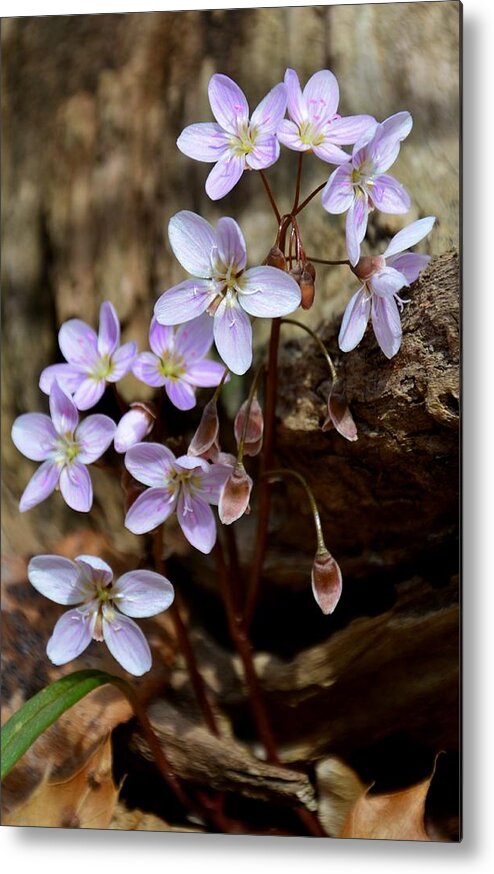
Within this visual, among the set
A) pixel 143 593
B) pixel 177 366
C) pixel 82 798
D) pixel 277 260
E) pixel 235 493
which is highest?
pixel 277 260

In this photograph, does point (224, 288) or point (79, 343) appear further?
point (79, 343)

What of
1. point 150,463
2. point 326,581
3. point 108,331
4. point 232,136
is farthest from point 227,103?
point 326,581

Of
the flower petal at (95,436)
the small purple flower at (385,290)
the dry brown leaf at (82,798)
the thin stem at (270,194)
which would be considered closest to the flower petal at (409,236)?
the small purple flower at (385,290)

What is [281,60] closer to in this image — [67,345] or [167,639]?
[67,345]

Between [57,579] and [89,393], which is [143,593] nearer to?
[57,579]

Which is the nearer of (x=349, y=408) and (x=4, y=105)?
(x=349, y=408)

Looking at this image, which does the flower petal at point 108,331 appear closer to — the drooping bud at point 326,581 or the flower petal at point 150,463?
the flower petal at point 150,463

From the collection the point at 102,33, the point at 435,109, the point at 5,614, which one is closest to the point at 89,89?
the point at 102,33
